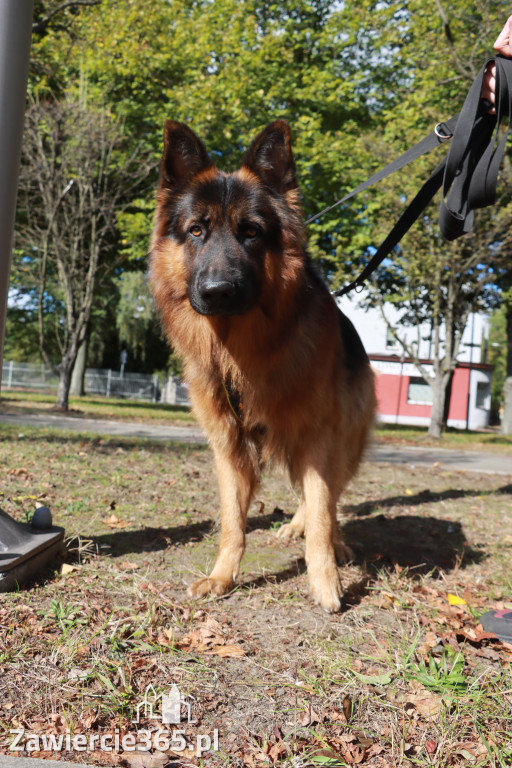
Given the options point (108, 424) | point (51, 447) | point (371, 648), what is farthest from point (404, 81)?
point (371, 648)

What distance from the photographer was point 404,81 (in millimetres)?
18906

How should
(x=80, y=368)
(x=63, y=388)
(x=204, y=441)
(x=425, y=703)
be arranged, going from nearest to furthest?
(x=425, y=703) → (x=204, y=441) → (x=63, y=388) → (x=80, y=368)

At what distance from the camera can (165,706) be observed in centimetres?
188

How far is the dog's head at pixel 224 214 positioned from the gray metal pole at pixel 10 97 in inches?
29.8

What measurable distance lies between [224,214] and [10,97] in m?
1.19

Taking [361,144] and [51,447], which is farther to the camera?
[361,144]

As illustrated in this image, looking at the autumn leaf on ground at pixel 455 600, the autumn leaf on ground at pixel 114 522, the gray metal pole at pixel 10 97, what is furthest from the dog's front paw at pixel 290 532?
the gray metal pole at pixel 10 97

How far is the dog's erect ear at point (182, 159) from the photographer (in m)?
3.11

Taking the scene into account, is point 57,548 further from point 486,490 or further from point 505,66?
point 486,490

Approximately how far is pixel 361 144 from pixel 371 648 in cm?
1592

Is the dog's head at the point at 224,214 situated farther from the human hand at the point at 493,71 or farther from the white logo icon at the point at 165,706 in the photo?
the white logo icon at the point at 165,706

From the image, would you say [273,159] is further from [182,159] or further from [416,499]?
[416,499]

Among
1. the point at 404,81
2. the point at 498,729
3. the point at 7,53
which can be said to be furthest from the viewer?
the point at 404,81

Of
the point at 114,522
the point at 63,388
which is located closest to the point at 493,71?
the point at 114,522
